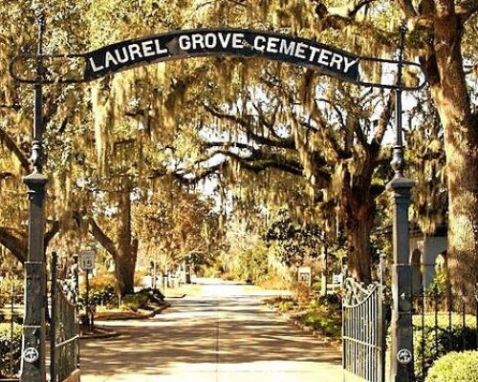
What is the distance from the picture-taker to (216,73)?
1496 centimetres

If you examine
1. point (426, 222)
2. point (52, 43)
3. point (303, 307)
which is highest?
point (52, 43)

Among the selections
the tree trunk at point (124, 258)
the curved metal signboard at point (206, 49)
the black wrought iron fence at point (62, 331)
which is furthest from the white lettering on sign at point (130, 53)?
the tree trunk at point (124, 258)

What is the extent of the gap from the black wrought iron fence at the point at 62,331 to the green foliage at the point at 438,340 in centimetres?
400

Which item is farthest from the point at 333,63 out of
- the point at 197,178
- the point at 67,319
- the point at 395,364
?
the point at 197,178

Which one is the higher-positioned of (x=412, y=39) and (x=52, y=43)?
(x=52, y=43)

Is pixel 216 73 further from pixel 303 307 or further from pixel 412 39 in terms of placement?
pixel 303 307

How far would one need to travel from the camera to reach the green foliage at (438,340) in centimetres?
952

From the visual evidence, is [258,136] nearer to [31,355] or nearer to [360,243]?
[360,243]

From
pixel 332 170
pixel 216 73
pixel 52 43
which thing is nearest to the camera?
pixel 216 73

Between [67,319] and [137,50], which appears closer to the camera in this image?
[137,50]

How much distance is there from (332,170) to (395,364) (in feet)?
45.0

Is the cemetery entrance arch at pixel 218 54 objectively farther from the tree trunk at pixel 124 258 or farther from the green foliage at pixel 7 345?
the tree trunk at pixel 124 258

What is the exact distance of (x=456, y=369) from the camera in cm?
813

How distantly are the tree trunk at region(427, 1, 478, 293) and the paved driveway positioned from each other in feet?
9.88
